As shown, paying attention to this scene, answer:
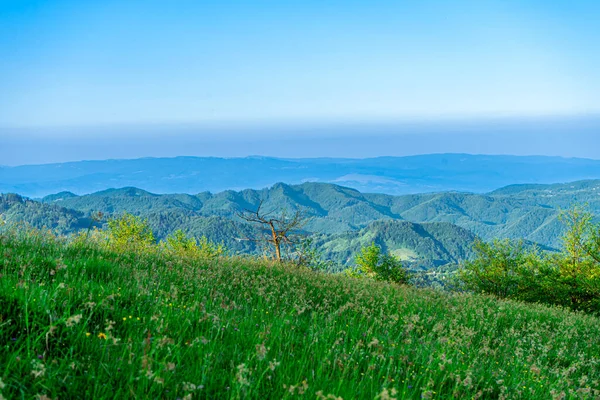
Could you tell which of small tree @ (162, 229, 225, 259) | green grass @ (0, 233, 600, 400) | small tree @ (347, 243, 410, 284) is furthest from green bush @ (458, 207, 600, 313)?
green grass @ (0, 233, 600, 400)

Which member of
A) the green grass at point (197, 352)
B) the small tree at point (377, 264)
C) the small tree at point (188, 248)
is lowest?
the small tree at point (377, 264)

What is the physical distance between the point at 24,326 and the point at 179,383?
152 cm

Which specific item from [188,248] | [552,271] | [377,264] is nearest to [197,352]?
[552,271]

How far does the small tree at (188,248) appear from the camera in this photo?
11.4 metres

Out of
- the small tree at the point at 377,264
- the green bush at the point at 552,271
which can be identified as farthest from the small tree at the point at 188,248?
the green bush at the point at 552,271

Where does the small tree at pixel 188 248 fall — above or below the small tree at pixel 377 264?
above

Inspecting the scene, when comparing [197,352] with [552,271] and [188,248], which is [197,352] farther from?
[188,248]

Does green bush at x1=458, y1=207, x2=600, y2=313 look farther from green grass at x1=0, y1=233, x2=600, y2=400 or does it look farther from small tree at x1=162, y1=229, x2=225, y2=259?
green grass at x1=0, y1=233, x2=600, y2=400

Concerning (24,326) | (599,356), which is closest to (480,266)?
(599,356)

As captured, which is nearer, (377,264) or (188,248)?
(188,248)

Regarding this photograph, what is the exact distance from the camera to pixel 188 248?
51.0 m

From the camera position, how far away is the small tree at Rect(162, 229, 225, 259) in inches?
448

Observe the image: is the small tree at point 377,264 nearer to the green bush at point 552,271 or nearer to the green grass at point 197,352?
the green bush at point 552,271

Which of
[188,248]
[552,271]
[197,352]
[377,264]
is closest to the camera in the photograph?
[197,352]
